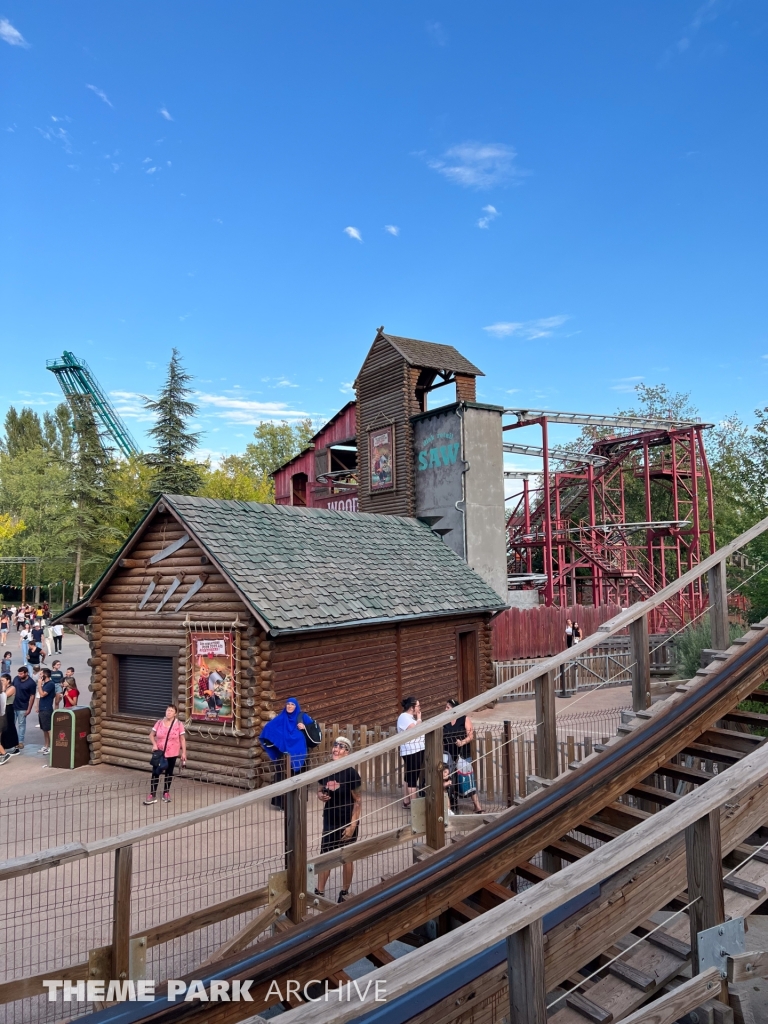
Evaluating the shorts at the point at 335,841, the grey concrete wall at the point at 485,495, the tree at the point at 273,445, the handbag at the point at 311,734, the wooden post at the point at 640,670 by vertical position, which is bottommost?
the shorts at the point at 335,841

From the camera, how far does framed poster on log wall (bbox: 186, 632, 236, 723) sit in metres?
12.3

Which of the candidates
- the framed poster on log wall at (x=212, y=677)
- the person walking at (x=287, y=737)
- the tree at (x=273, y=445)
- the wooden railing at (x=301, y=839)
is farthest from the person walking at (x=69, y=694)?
the tree at (x=273, y=445)

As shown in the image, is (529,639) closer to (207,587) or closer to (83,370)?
(207,587)

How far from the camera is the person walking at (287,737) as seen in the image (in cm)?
1010

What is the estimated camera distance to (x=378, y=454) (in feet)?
80.6

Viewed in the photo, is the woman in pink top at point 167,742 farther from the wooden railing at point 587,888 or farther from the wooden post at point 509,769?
the wooden railing at point 587,888

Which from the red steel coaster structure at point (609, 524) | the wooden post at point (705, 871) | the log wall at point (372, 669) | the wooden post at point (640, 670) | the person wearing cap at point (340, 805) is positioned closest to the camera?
the wooden post at point (705, 871)

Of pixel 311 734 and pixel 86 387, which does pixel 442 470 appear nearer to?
pixel 311 734

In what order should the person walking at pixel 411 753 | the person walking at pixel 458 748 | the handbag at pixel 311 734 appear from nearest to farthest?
the person walking at pixel 411 753
the person walking at pixel 458 748
the handbag at pixel 311 734

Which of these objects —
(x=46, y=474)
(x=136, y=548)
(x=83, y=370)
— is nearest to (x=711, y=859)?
(x=136, y=548)

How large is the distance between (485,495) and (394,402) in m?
4.71

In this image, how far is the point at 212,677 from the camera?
12.5 m

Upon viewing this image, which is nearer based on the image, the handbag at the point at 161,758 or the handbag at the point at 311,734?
the handbag at the point at 311,734

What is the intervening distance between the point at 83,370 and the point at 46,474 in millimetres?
25460
